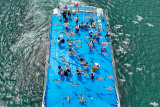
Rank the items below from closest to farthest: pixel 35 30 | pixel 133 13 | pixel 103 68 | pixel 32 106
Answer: pixel 32 106, pixel 103 68, pixel 35 30, pixel 133 13

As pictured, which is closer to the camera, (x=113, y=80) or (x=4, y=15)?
(x=113, y=80)

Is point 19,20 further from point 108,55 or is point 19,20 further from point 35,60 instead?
point 108,55

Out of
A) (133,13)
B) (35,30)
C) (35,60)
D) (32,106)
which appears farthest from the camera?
(133,13)

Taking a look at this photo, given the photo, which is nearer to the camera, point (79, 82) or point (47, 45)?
point (79, 82)

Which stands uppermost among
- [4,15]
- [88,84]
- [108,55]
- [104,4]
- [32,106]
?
[104,4]

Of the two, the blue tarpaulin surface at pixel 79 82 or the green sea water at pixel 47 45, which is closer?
the blue tarpaulin surface at pixel 79 82

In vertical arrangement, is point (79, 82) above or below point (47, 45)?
below

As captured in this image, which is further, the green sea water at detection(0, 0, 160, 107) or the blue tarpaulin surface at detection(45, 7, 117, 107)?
the green sea water at detection(0, 0, 160, 107)

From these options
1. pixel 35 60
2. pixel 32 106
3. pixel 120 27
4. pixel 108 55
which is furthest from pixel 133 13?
pixel 32 106
